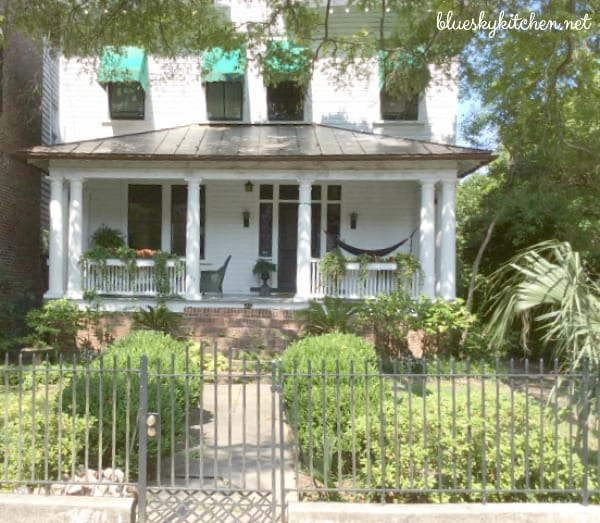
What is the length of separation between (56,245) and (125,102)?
4876 millimetres

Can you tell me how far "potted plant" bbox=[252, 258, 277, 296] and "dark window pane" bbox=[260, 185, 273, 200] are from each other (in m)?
1.81

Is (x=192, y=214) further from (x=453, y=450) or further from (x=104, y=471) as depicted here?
(x=453, y=450)

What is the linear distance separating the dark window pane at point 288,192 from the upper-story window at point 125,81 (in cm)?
436

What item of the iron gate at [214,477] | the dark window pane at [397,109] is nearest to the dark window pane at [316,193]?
the dark window pane at [397,109]

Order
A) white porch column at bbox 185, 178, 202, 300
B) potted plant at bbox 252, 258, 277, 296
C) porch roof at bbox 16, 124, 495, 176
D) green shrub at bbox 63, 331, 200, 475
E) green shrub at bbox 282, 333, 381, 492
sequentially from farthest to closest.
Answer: potted plant at bbox 252, 258, 277, 296, white porch column at bbox 185, 178, 202, 300, porch roof at bbox 16, 124, 495, 176, green shrub at bbox 63, 331, 200, 475, green shrub at bbox 282, 333, 381, 492

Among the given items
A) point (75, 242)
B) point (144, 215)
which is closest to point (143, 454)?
point (75, 242)

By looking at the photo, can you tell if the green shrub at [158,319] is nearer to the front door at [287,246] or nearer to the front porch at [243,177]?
the front porch at [243,177]

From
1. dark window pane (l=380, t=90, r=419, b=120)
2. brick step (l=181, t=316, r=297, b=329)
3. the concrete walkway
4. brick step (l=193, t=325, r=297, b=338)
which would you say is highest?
dark window pane (l=380, t=90, r=419, b=120)

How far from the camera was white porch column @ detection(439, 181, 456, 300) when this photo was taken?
37.4 ft

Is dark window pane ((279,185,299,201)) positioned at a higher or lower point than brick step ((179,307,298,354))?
higher

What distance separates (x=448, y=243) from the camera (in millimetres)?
11484

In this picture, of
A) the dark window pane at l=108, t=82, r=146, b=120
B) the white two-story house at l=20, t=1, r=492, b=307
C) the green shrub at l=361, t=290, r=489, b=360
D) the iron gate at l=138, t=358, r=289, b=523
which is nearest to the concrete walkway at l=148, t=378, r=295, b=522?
the iron gate at l=138, t=358, r=289, b=523

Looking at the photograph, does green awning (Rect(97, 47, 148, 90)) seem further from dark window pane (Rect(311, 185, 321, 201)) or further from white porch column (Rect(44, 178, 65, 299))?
dark window pane (Rect(311, 185, 321, 201))

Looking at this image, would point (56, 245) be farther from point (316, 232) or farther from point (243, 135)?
point (316, 232)
